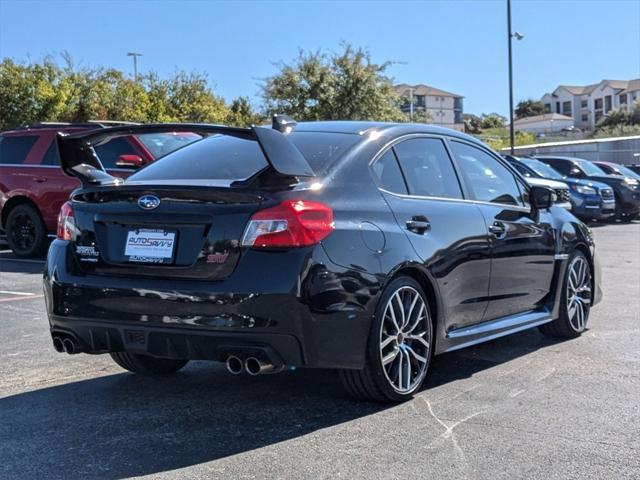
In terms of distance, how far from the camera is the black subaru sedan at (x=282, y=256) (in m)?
4.05

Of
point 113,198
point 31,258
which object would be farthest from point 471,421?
point 31,258

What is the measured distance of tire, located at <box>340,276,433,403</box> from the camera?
A: 4402 mm

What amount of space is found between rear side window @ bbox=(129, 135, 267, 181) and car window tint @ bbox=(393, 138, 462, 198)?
3.02ft

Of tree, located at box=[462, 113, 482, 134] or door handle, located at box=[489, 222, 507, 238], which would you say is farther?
tree, located at box=[462, 113, 482, 134]

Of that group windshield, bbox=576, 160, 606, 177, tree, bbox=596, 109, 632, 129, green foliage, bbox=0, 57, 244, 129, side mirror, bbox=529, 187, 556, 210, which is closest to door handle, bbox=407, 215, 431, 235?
side mirror, bbox=529, 187, 556, 210

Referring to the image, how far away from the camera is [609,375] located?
17.5 ft

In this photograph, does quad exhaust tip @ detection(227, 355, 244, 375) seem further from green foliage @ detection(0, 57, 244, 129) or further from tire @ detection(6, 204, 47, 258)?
green foliage @ detection(0, 57, 244, 129)

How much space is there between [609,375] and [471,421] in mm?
1461

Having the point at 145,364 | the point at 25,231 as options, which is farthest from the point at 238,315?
the point at 25,231

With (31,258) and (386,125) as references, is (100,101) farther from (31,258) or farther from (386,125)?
(386,125)

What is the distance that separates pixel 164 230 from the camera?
4.24 meters

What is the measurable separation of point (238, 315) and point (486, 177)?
8.36 feet

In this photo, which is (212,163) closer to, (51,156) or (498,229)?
(498,229)

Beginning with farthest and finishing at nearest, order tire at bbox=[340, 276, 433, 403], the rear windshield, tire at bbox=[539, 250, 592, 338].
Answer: tire at bbox=[539, 250, 592, 338] → the rear windshield → tire at bbox=[340, 276, 433, 403]
